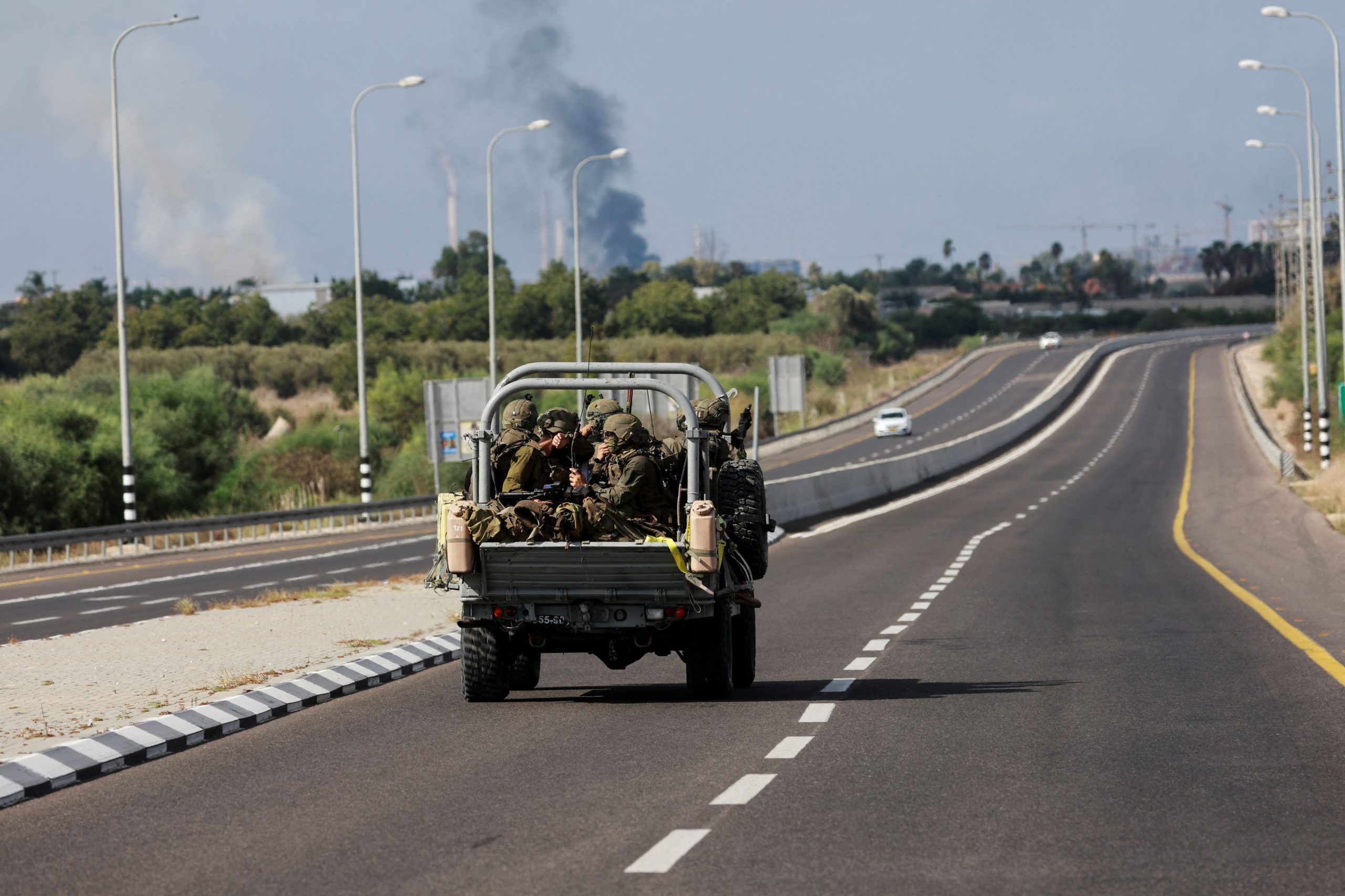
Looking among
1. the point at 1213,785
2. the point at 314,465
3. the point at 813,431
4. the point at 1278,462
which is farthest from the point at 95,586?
the point at 813,431

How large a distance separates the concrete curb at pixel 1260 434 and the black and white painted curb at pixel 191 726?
4409 cm

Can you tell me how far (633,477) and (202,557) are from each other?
25.9 meters

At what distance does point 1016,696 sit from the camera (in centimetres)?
1210

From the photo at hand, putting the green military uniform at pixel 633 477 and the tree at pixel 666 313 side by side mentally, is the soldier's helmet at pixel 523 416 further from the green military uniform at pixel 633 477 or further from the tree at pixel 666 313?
the tree at pixel 666 313

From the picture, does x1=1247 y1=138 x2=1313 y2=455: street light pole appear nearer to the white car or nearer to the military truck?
the white car

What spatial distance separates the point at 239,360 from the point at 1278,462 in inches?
3452

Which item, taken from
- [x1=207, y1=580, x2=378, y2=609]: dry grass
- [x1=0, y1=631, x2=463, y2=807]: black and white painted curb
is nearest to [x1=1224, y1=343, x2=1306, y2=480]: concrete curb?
[x1=207, y1=580, x2=378, y2=609]: dry grass

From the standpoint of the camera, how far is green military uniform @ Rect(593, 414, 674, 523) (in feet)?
Result: 38.5

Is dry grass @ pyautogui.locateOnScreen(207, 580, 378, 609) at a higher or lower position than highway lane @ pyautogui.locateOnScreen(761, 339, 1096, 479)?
lower

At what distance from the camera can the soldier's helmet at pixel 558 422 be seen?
12.3 metres

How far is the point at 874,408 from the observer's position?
10706cm

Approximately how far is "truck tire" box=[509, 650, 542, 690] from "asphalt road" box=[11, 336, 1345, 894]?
1.12 feet

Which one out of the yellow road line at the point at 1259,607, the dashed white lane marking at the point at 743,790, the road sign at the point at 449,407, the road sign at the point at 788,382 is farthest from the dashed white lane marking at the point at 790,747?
the road sign at the point at 788,382

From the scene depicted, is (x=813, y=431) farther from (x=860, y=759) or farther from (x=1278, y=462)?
(x=860, y=759)
